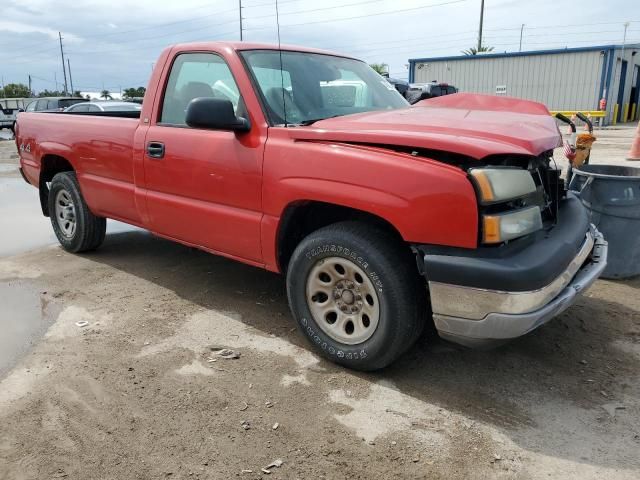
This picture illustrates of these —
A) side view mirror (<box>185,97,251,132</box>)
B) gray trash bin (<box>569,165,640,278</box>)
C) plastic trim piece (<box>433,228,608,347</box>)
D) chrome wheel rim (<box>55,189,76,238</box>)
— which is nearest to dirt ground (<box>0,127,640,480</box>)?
plastic trim piece (<box>433,228,608,347</box>)

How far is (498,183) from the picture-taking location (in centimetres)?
255

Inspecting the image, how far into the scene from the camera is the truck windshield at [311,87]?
3.46 m

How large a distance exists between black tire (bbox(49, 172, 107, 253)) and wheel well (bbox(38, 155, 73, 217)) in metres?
0.16

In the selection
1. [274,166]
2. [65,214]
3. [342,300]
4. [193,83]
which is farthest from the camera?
[65,214]

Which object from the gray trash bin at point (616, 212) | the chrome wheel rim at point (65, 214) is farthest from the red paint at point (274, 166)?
the gray trash bin at point (616, 212)

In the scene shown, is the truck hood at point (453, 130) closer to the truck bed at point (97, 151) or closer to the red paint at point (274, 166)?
the red paint at point (274, 166)

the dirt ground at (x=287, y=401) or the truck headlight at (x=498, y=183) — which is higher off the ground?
the truck headlight at (x=498, y=183)

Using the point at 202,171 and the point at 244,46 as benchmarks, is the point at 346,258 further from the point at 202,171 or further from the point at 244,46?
the point at 244,46

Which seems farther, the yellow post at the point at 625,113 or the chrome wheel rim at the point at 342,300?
the yellow post at the point at 625,113

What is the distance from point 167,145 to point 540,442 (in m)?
3.01

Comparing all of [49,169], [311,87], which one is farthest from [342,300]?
[49,169]

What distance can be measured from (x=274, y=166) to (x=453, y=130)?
3.47ft

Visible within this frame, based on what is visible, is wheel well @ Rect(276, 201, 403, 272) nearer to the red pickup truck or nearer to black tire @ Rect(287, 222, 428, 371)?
the red pickup truck

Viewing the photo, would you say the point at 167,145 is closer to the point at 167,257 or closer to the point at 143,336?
the point at 143,336
